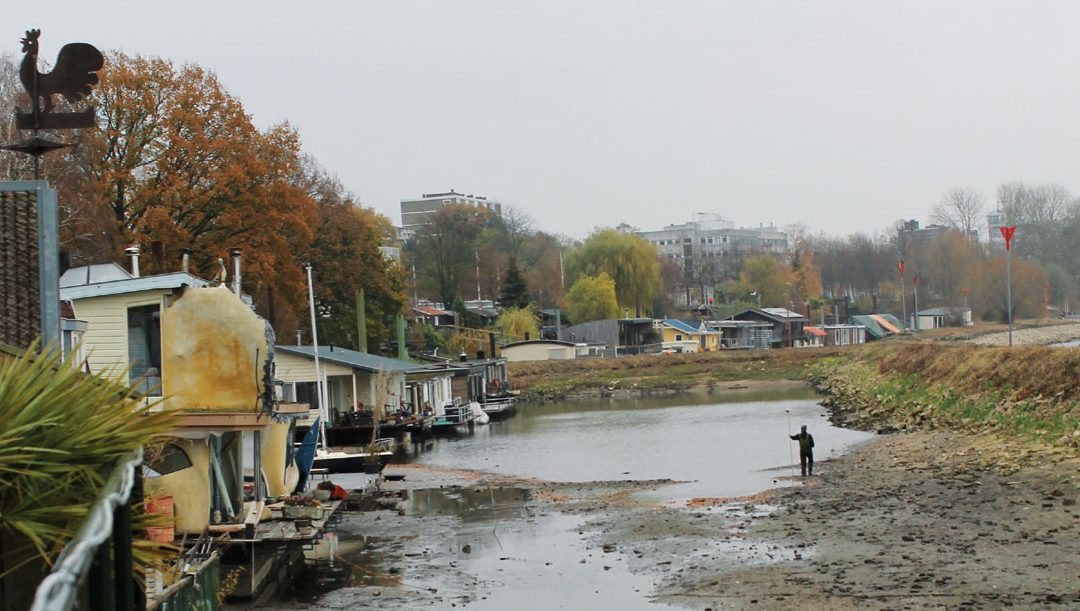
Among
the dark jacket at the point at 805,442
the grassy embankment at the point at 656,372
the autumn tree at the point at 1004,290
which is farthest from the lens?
the autumn tree at the point at 1004,290

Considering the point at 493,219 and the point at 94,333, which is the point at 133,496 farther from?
the point at 493,219

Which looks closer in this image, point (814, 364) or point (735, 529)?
point (735, 529)

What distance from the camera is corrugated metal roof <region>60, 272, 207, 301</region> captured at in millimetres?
21766

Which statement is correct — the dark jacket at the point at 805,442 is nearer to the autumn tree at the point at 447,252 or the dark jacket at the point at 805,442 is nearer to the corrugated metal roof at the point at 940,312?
the autumn tree at the point at 447,252

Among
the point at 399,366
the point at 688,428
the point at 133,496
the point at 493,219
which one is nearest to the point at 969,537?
the point at 133,496

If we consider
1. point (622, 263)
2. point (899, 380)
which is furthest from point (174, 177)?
point (622, 263)

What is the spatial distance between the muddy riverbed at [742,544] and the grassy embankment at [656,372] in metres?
58.1

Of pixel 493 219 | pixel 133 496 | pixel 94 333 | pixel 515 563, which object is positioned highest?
pixel 493 219

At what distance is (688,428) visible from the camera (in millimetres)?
55688

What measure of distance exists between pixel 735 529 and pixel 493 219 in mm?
137771

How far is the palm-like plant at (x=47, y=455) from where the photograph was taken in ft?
15.5

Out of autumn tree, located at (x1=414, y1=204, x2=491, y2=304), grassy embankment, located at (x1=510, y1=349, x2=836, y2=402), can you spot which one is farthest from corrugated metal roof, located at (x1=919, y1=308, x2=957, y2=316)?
autumn tree, located at (x1=414, y1=204, x2=491, y2=304)

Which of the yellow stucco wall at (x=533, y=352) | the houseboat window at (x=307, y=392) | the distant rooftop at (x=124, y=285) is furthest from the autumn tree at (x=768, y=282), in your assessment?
the distant rooftop at (x=124, y=285)

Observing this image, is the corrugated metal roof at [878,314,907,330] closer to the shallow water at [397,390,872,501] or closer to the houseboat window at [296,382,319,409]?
the shallow water at [397,390,872,501]
